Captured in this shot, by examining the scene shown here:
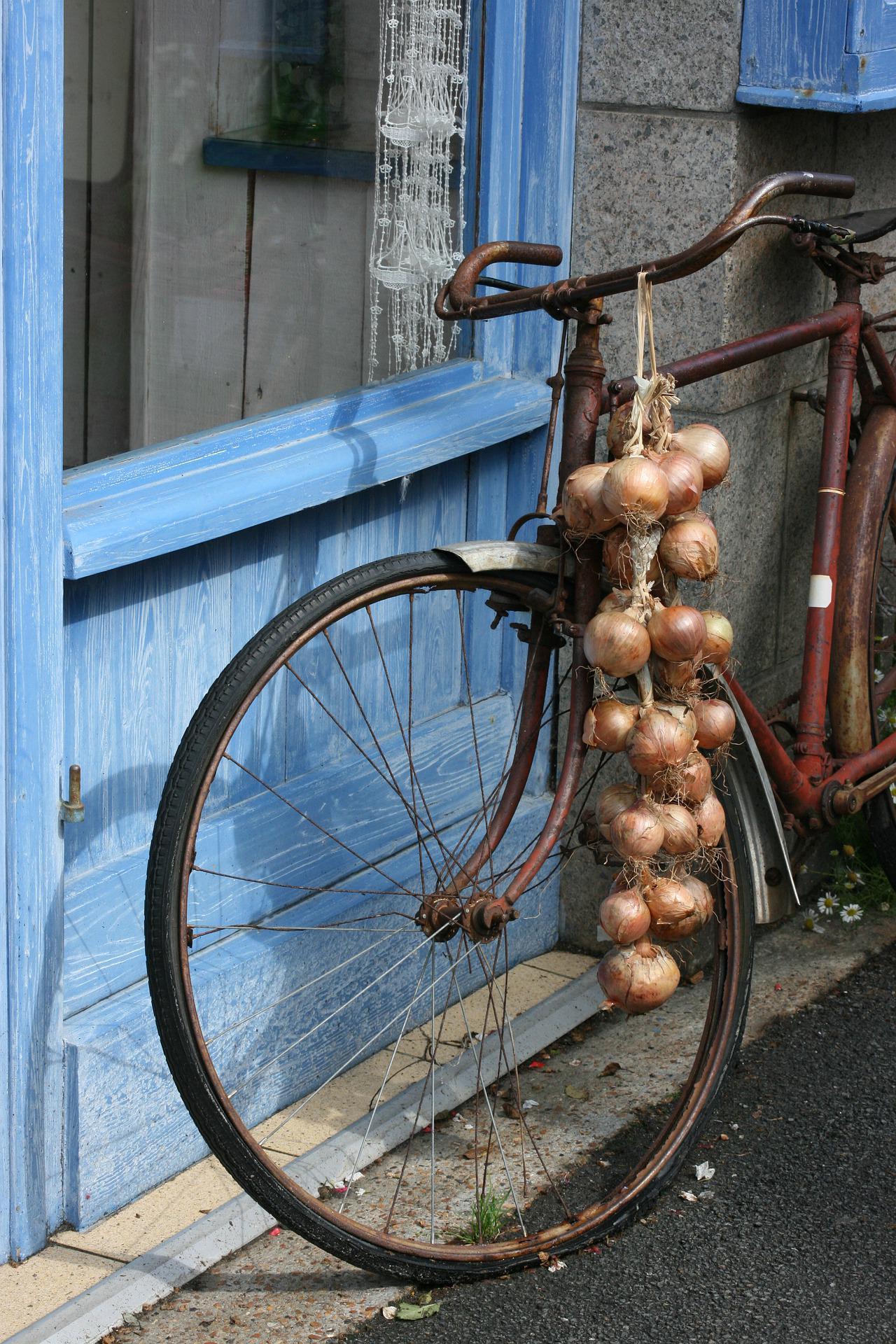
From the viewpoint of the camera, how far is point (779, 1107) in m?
3.35

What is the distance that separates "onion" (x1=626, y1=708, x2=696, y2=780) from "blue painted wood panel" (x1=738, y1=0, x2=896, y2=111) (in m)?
1.52

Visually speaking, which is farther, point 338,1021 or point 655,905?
point 338,1021

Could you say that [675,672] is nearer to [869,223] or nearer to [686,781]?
[686,781]

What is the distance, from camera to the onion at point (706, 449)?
2.62 meters

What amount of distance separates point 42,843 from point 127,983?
386mm

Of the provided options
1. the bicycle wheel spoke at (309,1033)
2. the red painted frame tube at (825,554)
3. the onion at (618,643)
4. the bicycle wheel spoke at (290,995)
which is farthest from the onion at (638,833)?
the red painted frame tube at (825,554)

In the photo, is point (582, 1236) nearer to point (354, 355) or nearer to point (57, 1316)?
point (57, 1316)

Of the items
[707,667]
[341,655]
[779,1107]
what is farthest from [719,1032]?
[341,655]

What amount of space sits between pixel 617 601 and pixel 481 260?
59 centimetres

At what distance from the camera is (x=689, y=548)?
2.54 metres

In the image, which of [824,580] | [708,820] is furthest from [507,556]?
[824,580]

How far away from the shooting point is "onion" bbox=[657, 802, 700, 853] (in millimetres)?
2596

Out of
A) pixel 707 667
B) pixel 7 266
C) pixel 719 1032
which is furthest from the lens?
pixel 719 1032

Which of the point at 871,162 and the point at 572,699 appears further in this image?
the point at 871,162
